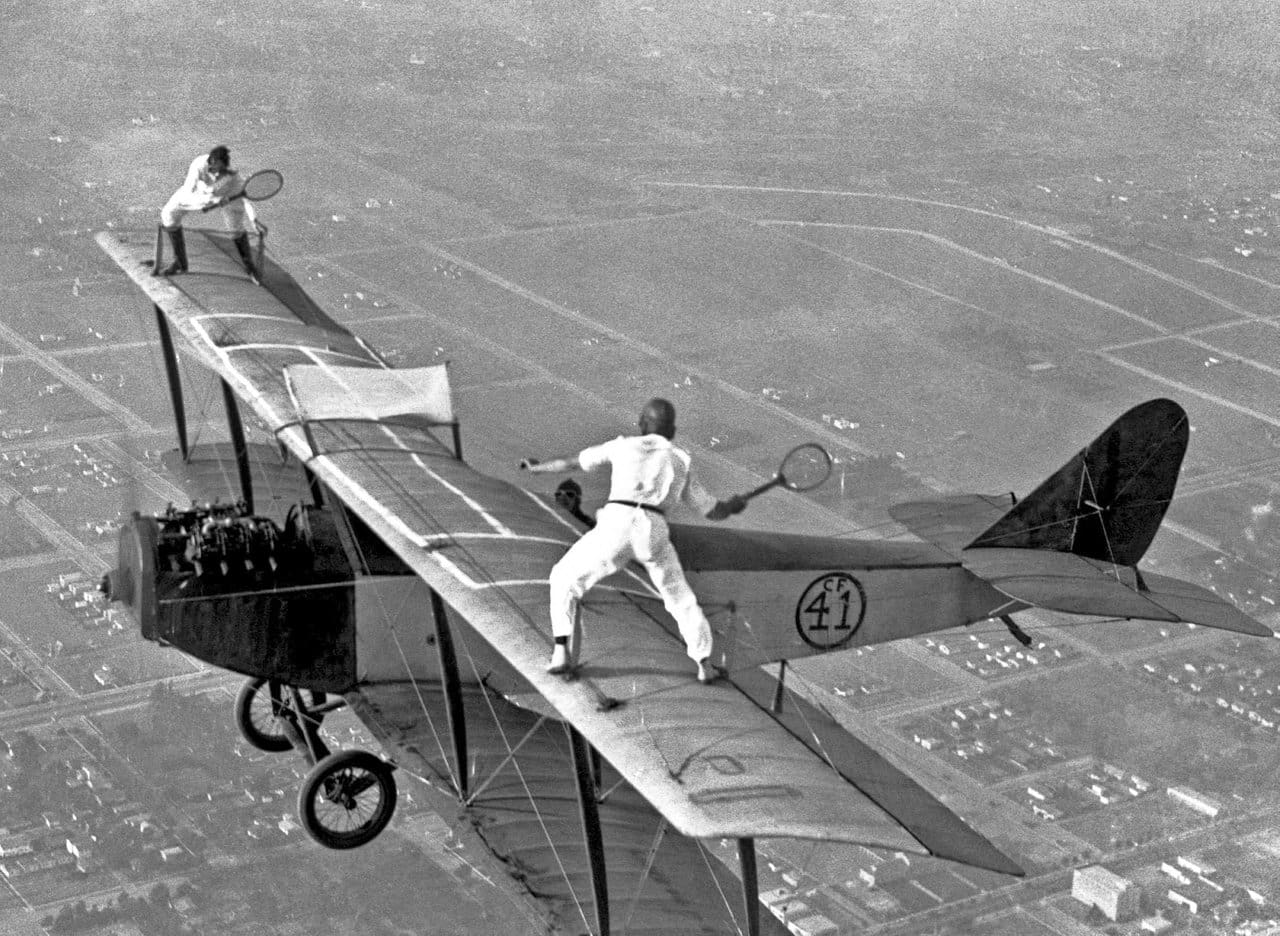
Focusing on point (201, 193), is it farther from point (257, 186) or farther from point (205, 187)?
point (257, 186)

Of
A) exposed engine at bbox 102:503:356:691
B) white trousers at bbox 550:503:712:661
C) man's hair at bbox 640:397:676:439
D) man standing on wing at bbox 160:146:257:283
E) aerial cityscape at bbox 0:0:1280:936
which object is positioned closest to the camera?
man's hair at bbox 640:397:676:439

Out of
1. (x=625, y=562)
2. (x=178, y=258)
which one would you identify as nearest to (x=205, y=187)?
(x=178, y=258)

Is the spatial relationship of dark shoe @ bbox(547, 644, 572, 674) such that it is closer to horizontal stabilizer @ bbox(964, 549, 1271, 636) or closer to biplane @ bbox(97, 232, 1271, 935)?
biplane @ bbox(97, 232, 1271, 935)

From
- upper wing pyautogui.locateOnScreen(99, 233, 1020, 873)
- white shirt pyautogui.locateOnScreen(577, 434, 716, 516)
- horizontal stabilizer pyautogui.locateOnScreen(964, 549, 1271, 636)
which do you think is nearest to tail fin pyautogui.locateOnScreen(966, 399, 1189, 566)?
horizontal stabilizer pyautogui.locateOnScreen(964, 549, 1271, 636)

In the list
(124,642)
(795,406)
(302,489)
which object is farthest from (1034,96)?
(302,489)

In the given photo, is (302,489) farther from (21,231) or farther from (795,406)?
(21,231)

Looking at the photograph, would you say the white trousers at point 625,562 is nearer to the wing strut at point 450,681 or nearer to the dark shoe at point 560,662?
the dark shoe at point 560,662
